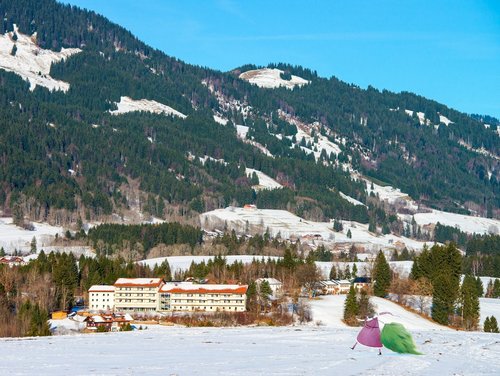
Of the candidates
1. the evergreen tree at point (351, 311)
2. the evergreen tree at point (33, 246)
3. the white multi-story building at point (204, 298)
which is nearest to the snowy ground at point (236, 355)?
the evergreen tree at point (351, 311)

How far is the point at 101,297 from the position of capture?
107188 millimetres

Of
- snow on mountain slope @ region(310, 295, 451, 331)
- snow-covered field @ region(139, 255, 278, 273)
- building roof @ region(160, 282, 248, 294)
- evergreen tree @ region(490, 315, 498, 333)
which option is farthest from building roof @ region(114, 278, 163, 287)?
evergreen tree @ region(490, 315, 498, 333)

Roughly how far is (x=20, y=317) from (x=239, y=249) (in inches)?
4525

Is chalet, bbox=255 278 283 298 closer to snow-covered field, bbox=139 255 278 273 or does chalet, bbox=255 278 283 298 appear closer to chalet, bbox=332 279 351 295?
chalet, bbox=332 279 351 295

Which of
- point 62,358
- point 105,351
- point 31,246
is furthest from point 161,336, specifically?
point 31,246

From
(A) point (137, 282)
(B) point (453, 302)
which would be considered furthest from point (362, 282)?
(A) point (137, 282)

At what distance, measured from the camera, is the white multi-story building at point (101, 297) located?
105469 millimetres

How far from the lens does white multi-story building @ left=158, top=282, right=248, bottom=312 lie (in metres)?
104

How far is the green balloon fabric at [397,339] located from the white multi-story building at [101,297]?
59.0 m

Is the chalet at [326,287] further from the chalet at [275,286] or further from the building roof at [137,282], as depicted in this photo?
the building roof at [137,282]

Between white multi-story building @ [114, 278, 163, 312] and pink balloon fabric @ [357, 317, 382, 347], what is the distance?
5652 centimetres

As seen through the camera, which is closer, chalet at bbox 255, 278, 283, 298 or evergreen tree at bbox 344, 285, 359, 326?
evergreen tree at bbox 344, 285, 359, 326

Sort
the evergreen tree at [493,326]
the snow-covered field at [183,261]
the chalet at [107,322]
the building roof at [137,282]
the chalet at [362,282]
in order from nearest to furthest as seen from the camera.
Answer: the chalet at [107,322] < the evergreen tree at [493,326] < the building roof at [137,282] < the chalet at [362,282] < the snow-covered field at [183,261]

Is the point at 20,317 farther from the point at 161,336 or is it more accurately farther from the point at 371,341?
the point at 371,341
